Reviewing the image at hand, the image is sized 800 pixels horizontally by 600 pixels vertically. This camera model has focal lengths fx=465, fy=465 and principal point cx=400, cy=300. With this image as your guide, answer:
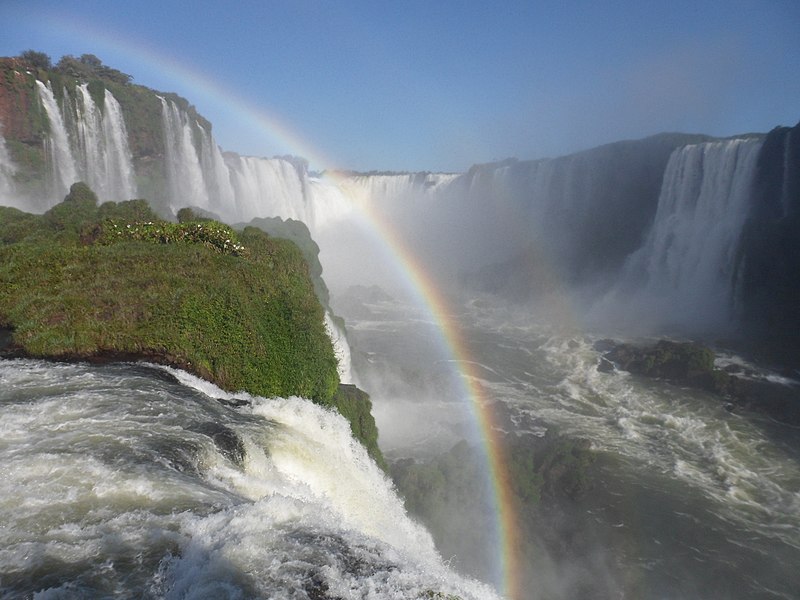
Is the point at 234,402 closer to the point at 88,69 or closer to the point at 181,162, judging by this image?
the point at 181,162

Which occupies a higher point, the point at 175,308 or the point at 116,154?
the point at 116,154

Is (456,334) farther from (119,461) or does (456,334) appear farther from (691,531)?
(119,461)

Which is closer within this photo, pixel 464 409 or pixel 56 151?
pixel 464 409

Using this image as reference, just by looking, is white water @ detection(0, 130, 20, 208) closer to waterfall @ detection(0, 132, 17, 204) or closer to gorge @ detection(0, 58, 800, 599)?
waterfall @ detection(0, 132, 17, 204)

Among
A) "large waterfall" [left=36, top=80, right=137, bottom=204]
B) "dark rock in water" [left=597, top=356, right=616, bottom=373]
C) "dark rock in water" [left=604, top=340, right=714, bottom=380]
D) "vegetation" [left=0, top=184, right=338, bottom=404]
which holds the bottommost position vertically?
"dark rock in water" [left=597, top=356, right=616, bottom=373]

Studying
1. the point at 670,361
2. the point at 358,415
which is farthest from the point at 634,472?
the point at 670,361

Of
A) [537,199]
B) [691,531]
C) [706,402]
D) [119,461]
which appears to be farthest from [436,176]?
[119,461]

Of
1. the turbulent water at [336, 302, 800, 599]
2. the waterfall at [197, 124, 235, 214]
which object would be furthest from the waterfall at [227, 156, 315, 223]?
the turbulent water at [336, 302, 800, 599]
